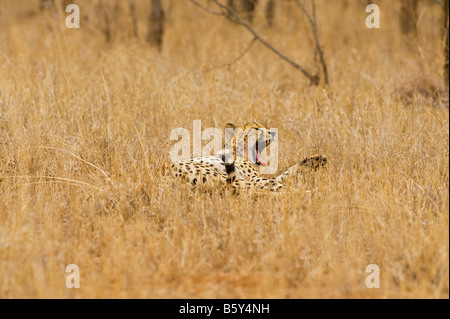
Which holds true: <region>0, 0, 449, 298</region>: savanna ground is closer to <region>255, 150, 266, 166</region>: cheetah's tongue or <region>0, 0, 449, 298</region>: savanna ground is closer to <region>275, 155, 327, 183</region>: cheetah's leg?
<region>275, 155, 327, 183</region>: cheetah's leg

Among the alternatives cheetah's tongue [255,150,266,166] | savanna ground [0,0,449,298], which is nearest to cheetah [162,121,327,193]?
cheetah's tongue [255,150,266,166]

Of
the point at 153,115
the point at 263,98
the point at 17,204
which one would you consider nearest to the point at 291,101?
the point at 263,98

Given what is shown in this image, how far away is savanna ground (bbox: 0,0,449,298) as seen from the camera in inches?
109

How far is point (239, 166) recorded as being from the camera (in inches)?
155

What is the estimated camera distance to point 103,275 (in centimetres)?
279

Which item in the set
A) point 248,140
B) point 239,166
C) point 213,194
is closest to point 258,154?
point 248,140

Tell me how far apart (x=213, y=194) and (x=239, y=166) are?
39 cm

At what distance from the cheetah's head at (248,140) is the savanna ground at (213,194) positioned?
335 mm

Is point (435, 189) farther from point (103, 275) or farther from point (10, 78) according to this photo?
point (10, 78)

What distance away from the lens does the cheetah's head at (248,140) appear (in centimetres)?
412

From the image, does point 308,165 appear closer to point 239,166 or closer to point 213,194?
point 239,166

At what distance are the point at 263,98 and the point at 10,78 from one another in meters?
2.25

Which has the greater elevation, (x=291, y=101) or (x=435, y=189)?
(x=291, y=101)

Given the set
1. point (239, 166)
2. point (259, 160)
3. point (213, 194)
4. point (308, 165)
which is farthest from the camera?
point (259, 160)
